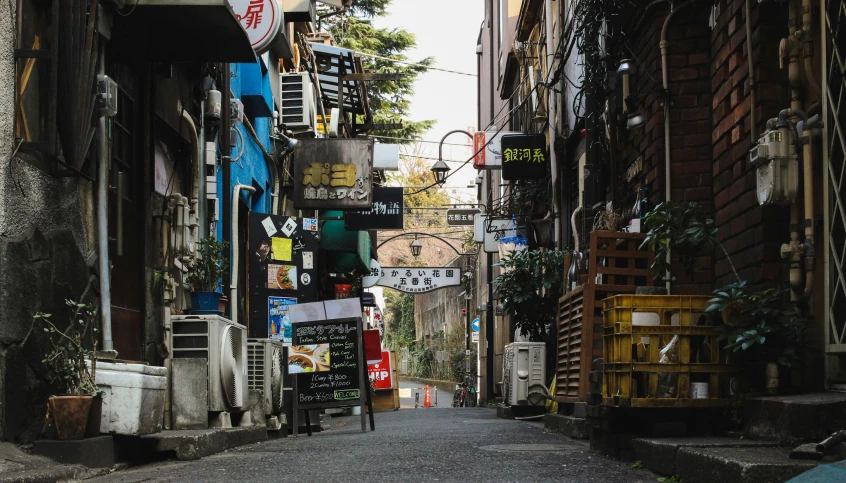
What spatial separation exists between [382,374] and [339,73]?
756 cm

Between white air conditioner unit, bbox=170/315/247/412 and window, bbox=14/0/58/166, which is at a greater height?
window, bbox=14/0/58/166

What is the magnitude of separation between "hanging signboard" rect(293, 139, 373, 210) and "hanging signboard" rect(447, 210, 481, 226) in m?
18.6

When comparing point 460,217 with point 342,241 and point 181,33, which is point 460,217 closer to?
point 342,241

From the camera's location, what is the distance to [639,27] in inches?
401

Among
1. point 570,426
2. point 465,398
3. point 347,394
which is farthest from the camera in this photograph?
point 465,398

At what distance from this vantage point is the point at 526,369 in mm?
14773

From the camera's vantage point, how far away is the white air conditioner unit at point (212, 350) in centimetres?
939

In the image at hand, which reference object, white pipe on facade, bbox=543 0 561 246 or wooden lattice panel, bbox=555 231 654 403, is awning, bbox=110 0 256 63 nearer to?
wooden lattice panel, bbox=555 231 654 403

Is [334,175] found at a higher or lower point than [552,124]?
lower

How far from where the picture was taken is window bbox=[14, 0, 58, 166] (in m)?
6.23

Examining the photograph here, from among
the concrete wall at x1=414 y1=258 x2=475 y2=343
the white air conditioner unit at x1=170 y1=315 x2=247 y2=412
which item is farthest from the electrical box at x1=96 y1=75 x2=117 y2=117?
the concrete wall at x1=414 y1=258 x2=475 y2=343

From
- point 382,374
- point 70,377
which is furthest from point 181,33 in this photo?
point 382,374

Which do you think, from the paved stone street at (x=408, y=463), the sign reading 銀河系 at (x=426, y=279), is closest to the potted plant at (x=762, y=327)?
the paved stone street at (x=408, y=463)

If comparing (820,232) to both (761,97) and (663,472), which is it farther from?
(663,472)
